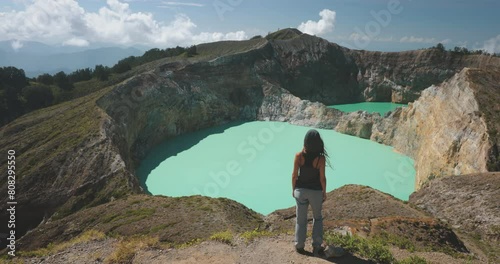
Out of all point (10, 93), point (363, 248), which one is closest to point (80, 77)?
point (10, 93)

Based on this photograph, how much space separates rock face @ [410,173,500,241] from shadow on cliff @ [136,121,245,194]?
19.9 meters

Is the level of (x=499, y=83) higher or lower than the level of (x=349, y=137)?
higher

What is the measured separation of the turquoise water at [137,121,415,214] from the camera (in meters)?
26.4

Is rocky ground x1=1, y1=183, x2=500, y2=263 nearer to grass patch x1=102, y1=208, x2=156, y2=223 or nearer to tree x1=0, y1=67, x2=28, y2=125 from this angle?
grass patch x1=102, y1=208, x2=156, y2=223

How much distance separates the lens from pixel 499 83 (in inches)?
1098

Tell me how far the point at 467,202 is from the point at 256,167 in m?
18.1

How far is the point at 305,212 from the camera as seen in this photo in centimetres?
783

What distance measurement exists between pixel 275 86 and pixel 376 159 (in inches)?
929

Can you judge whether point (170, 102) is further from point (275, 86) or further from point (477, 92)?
point (477, 92)

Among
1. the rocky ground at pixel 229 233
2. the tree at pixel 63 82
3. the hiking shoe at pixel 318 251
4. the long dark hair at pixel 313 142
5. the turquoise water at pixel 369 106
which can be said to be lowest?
the rocky ground at pixel 229 233

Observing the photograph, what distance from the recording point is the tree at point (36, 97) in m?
46.1

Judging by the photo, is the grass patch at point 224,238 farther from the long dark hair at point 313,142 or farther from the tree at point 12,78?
the tree at point 12,78

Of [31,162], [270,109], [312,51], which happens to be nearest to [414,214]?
[31,162]

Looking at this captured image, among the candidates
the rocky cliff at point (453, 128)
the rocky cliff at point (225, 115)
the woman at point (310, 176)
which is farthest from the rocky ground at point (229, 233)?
the rocky cliff at point (453, 128)
